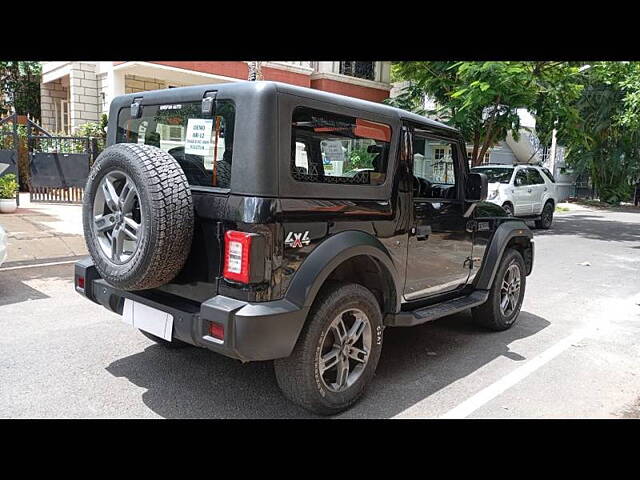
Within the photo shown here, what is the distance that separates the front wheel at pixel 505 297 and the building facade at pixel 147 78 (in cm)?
831

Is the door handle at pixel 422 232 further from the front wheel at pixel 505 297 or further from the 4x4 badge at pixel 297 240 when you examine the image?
the front wheel at pixel 505 297

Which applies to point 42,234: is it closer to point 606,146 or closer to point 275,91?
point 275,91

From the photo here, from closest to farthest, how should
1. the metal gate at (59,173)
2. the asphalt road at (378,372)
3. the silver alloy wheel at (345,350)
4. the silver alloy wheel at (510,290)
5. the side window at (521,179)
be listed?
1. the silver alloy wheel at (345,350)
2. the asphalt road at (378,372)
3. the silver alloy wheel at (510,290)
4. the metal gate at (59,173)
5. the side window at (521,179)

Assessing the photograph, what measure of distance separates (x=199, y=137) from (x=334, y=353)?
1.61 meters

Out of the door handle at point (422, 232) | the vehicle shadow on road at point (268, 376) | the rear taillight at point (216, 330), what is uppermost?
the door handle at point (422, 232)

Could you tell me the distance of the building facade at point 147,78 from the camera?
15.4 metres

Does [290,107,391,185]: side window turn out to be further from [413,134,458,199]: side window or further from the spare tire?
the spare tire

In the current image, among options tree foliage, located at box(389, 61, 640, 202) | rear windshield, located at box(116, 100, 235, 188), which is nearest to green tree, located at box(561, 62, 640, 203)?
tree foliage, located at box(389, 61, 640, 202)

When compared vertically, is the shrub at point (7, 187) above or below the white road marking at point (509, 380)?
above

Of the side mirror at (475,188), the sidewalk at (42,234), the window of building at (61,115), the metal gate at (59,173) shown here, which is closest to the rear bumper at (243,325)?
the side mirror at (475,188)

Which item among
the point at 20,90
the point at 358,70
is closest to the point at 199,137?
the point at 358,70

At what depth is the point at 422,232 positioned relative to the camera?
4.18m

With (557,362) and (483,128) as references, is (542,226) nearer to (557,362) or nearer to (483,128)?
(483,128)

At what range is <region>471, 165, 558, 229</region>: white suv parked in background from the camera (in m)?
14.1
